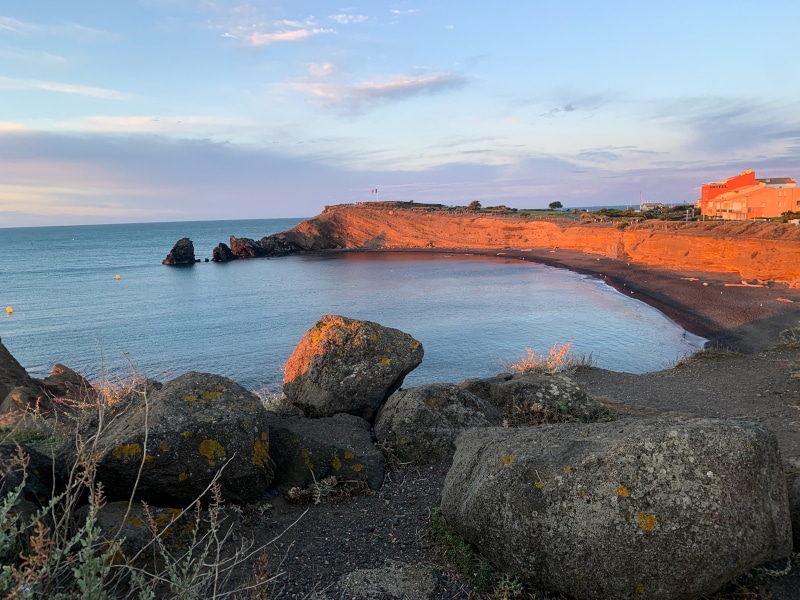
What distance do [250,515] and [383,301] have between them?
34186mm

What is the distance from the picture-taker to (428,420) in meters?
7.45

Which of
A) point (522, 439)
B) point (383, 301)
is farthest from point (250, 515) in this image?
point (383, 301)

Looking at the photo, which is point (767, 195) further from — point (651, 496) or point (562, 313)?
point (651, 496)

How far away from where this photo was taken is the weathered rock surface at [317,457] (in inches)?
259

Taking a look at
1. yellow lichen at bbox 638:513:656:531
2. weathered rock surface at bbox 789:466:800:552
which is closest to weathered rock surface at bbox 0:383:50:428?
yellow lichen at bbox 638:513:656:531

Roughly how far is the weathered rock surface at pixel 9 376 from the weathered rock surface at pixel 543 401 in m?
10.7

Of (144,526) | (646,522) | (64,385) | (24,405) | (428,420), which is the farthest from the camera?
(64,385)

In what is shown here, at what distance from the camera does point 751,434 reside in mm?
4070

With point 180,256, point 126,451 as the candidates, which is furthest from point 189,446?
→ point 180,256

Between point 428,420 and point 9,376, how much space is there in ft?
36.7

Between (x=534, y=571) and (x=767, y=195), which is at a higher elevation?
(x=767, y=195)

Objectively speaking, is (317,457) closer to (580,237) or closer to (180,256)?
(580,237)

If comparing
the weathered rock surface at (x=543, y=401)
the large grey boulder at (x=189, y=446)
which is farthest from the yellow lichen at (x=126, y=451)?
the weathered rock surface at (x=543, y=401)

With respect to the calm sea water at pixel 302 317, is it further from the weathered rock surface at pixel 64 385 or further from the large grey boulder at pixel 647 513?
the large grey boulder at pixel 647 513
